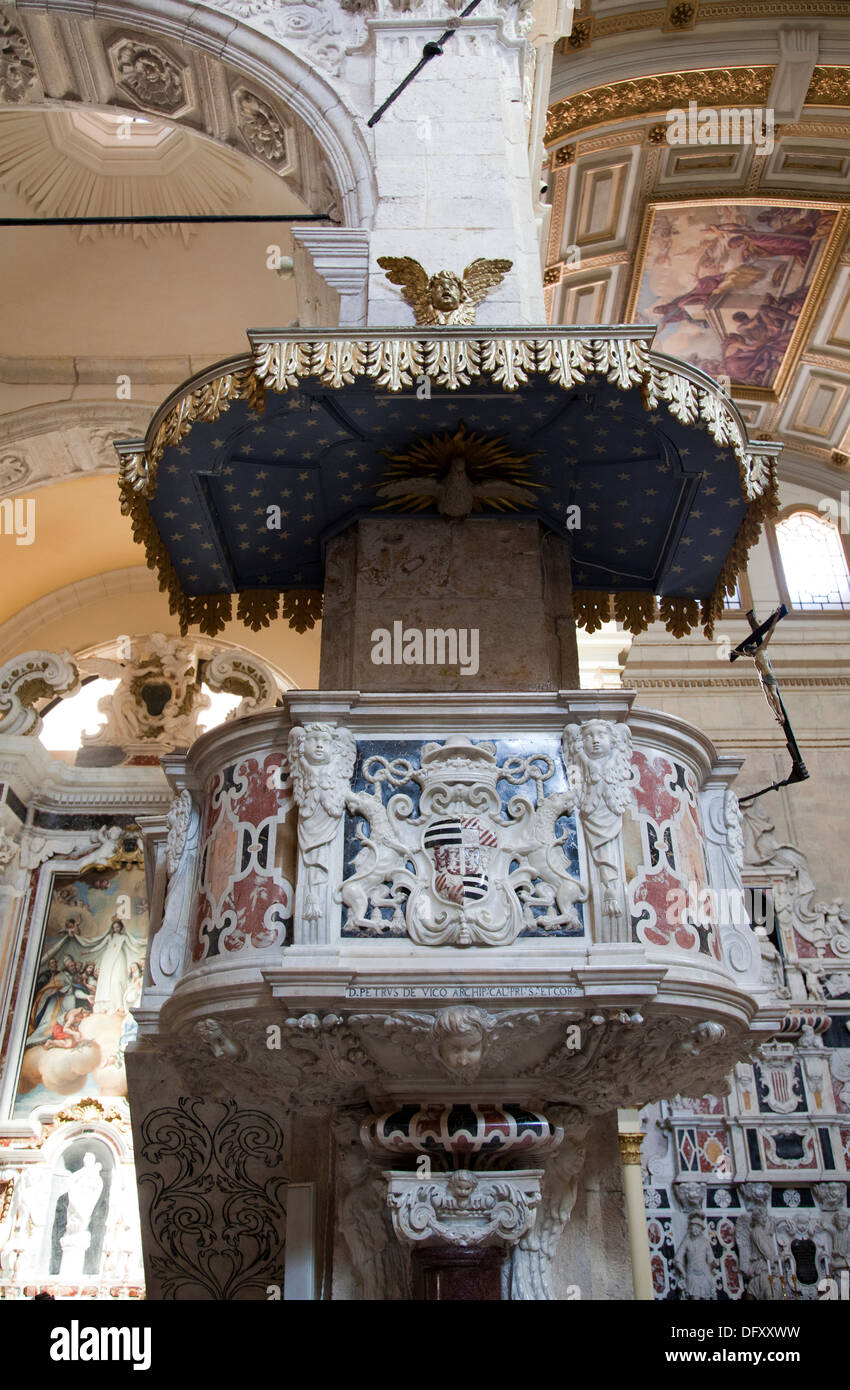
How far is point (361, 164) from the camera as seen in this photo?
643 cm

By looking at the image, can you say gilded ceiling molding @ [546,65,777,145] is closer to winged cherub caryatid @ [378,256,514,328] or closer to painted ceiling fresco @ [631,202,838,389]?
painted ceiling fresco @ [631,202,838,389]

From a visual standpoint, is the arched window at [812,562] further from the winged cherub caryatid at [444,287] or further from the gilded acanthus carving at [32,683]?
the winged cherub caryatid at [444,287]

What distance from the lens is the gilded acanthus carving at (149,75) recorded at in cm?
749

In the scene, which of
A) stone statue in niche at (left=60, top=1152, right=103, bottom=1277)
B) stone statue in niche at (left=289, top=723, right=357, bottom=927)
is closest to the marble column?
stone statue in niche at (left=289, top=723, right=357, bottom=927)

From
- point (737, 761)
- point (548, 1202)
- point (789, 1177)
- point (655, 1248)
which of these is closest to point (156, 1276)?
point (548, 1202)

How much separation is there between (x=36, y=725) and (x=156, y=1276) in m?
6.48

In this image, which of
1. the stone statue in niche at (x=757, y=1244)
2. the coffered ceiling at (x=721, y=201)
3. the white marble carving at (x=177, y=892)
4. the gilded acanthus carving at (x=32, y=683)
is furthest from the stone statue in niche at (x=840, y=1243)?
the gilded acanthus carving at (x=32, y=683)

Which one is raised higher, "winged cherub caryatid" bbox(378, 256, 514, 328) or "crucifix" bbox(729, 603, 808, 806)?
"crucifix" bbox(729, 603, 808, 806)

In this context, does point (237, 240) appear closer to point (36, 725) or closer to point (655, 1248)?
point (36, 725)

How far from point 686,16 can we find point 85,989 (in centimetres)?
1021

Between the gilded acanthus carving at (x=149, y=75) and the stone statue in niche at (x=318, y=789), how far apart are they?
17.5 feet

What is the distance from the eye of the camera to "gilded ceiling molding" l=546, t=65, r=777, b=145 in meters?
10.9

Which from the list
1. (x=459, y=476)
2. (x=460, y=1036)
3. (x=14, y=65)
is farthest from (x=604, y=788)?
(x=14, y=65)

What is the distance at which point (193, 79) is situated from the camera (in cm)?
747
